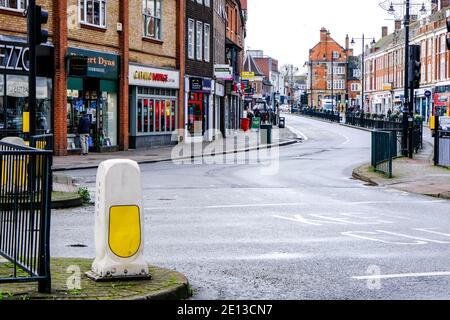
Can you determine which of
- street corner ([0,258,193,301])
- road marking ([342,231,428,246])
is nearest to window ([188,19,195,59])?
road marking ([342,231,428,246])

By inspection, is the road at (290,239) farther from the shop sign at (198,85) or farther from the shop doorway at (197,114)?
the shop doorway at (197,114)

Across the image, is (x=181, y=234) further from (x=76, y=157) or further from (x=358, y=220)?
(x=76, y=157)

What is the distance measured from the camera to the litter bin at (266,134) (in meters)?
45.1

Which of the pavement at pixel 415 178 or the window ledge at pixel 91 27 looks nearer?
the pavement at pixel 415 178

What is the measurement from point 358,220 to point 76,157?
753 inches

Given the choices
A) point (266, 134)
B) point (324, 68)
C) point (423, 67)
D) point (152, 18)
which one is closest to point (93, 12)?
point (152, 18)

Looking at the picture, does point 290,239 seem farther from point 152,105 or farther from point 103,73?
point 152,105

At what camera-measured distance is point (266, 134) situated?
45.8 m

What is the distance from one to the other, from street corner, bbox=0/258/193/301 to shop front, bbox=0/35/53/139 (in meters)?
20.4

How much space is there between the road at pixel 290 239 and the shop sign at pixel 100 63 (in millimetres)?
12903

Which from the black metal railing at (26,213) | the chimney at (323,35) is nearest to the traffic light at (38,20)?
the black metal railing at (26,213)

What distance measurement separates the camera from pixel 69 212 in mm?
14148

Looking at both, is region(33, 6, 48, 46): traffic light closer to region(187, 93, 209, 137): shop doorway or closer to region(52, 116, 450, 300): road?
region(52, 116, 450, 300): road

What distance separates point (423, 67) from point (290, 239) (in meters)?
85.8
